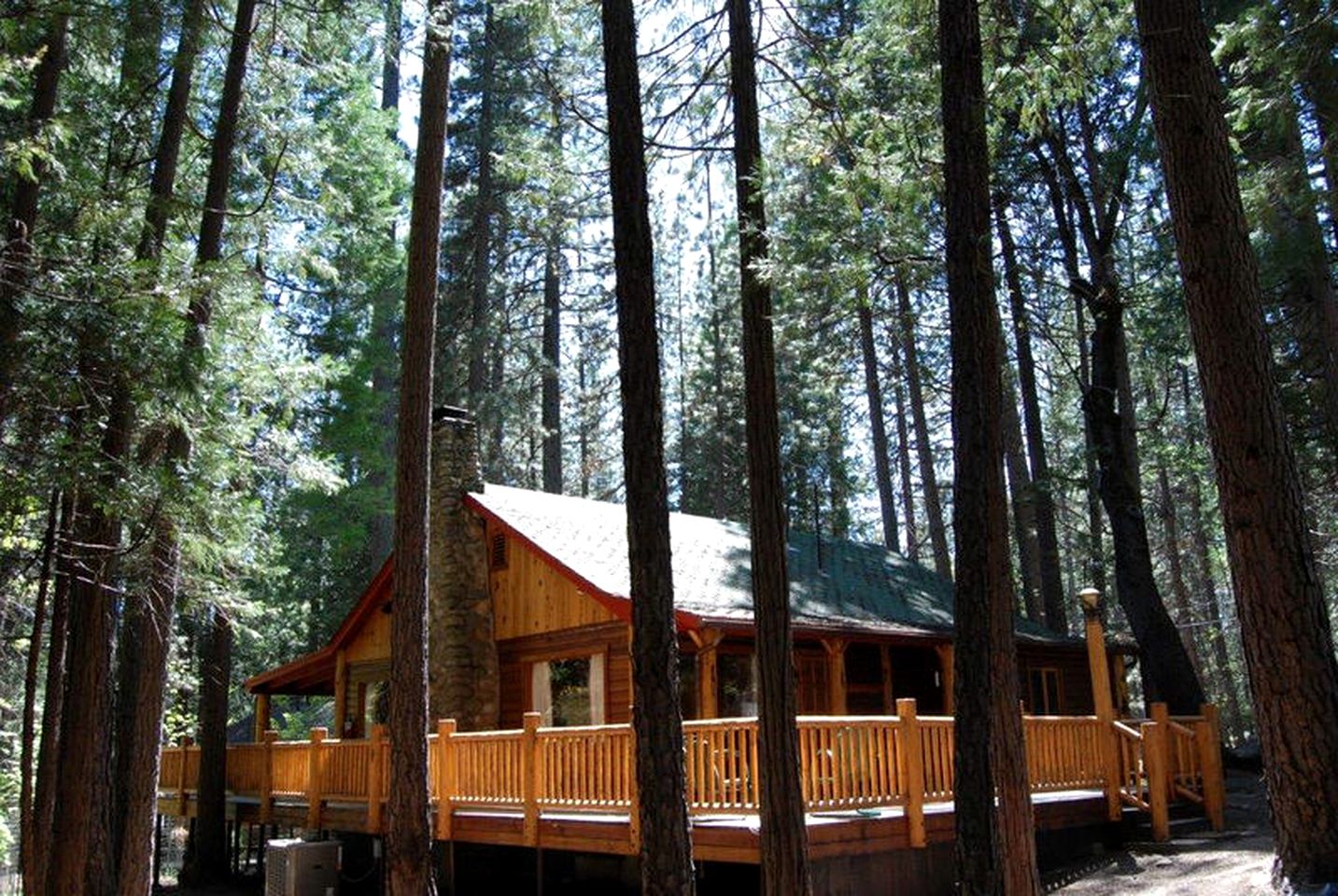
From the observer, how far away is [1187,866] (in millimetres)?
10547

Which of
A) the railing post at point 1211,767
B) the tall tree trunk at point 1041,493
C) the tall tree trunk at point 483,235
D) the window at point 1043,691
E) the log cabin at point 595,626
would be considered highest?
the tall tree trunk at point 483,235

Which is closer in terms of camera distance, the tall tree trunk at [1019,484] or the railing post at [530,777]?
the railing post at [530,777]

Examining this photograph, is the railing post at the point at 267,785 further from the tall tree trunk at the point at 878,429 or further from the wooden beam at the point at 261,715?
the tall tree trunk at the point at 878,429

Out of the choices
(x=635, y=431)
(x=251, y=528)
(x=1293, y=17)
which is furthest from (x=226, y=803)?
(x=1293, y=17)

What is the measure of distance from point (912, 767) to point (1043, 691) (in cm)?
1067

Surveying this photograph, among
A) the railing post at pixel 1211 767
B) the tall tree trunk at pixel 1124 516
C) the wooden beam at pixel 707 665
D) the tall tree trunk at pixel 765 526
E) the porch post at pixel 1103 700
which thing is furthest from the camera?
the tall tree trunk at pixel 1124 516

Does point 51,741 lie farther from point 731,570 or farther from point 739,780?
point 731,570

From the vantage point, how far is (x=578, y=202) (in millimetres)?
9344

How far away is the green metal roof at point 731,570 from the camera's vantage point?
14398 mm

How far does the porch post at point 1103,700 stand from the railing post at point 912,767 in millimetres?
3717

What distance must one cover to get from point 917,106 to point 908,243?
3.98ft

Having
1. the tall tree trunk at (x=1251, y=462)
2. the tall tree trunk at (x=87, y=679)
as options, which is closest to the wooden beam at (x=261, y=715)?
the tall tree trunk at (x=87, y=679)

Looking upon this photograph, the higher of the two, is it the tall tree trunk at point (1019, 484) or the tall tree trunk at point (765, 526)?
the tall tree trunk at point (1019, 484)

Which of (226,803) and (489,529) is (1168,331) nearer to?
(489,529)
